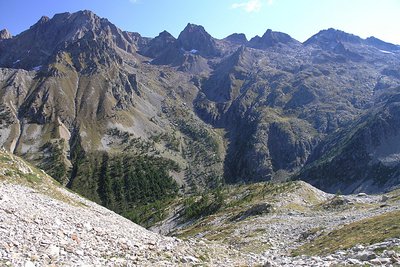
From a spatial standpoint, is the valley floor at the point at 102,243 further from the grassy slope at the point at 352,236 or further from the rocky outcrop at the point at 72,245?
the grassy slope at the point at 352,236

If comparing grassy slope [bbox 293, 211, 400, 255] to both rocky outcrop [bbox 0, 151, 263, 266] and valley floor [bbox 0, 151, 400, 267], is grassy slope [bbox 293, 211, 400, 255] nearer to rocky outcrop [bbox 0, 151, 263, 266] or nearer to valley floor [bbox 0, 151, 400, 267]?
valley floor [bbox 0, 151, 400, 267]

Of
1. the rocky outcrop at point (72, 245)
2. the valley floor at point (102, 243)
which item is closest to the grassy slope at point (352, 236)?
the valley floor at point (102, 243)

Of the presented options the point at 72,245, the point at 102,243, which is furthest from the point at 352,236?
the point at 72,245

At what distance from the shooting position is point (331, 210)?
3201 inches

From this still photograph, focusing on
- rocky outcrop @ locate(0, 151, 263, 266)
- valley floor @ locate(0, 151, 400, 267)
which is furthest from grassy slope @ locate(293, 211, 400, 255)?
rocky outcrop @ locate(0, 151, 263, 266)

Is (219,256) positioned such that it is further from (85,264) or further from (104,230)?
(85,264)

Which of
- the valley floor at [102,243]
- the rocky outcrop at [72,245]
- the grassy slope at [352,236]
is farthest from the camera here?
the grassy slope at [352,236]

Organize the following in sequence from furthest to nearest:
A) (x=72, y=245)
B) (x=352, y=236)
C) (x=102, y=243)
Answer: (x=352, y=236) < (x=102, y=243) < (x=72, y=245)

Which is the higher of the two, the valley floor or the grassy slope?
the valley floor

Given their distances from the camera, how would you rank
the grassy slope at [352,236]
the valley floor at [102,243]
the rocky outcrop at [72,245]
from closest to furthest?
the rocky outcrop at [72,245], the valley floor at [102,243], the grassy slope at [352,236]

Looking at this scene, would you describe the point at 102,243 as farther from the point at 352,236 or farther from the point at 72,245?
the point at 352,236

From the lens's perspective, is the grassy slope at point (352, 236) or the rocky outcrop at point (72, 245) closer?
the rocky outcrop at point (72, 245)

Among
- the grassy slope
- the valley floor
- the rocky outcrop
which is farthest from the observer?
the grassy slope

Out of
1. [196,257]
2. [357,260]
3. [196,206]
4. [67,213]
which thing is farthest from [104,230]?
[196,206]
